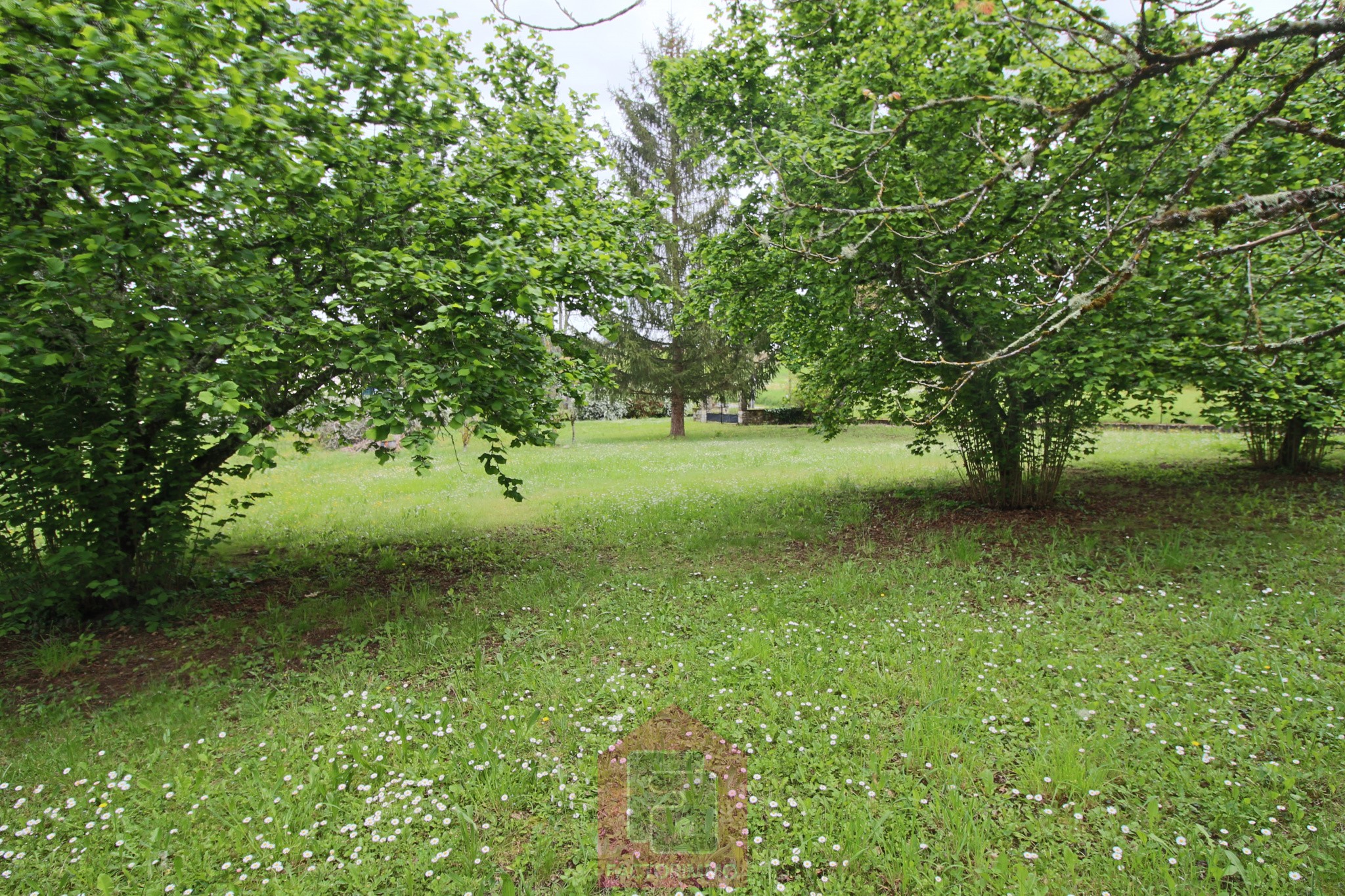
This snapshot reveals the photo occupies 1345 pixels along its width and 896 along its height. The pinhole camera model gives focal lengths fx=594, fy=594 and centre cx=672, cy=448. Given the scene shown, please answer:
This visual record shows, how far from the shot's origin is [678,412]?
88.6 feet

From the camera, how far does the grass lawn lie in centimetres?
270

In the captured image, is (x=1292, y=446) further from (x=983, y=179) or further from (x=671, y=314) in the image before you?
(x=671, y=314)

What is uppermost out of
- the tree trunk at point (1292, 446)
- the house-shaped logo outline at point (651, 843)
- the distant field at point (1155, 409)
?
the distant field at point (1155, 409)

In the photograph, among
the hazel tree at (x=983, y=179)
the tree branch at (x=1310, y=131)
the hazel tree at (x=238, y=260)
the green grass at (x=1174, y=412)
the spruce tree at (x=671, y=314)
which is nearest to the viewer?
the tree branch at (x=1310, y=131)

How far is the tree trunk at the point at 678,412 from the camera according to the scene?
86.2ft

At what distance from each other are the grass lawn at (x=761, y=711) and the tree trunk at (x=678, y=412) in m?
18.6

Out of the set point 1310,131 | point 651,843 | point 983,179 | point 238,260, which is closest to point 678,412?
point 983,179

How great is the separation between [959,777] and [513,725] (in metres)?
2.60

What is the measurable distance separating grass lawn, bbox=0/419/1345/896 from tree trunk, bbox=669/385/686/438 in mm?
18617

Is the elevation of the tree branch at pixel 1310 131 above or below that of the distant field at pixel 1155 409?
above

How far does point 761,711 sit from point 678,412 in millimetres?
23431

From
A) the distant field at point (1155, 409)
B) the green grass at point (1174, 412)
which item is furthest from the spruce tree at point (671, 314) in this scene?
the green grass at point (1174, 412)

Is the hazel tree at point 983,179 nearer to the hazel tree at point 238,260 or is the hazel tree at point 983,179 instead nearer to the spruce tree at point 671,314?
the hazel tree at point 238,260

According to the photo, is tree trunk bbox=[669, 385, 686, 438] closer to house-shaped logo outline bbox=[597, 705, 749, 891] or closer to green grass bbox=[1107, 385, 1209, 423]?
A: green grass bbox=[1107, 385, 1209, 423]
